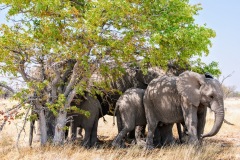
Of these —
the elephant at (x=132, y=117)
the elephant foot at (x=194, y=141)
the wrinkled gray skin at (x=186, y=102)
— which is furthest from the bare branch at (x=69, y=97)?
the elephant foot at (x=194, y=141)

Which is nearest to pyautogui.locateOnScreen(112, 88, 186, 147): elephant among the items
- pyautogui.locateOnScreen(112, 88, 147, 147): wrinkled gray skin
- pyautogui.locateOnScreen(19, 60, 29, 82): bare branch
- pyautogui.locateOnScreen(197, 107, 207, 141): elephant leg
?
pyautogui.locateOnScreen(112, 88, 147, 147): wrinkled gray skin

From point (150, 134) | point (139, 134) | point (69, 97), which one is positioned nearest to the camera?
point (69, 97)

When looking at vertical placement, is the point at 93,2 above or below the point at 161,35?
above

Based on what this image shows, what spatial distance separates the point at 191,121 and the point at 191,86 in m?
1.01

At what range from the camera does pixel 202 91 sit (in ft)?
34.8

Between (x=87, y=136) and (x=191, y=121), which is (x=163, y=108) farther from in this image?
(x=87, y=136)

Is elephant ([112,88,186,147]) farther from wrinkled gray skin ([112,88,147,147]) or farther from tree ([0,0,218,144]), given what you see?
tree ([0,0,218,144])

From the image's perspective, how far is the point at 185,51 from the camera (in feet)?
33.7

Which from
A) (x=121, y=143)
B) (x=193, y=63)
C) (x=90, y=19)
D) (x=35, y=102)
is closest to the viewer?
(x=90, y=19)

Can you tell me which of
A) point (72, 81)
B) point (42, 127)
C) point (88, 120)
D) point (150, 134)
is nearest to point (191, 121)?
point (150, 134)

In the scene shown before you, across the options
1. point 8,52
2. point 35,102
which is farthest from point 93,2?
point 35,102

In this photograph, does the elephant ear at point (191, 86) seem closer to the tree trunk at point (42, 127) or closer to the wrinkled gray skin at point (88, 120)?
the wrinkled gray skin at point (88, 120)

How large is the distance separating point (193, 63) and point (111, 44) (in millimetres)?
4414

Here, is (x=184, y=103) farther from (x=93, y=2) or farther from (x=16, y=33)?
(x=16, y=33)
